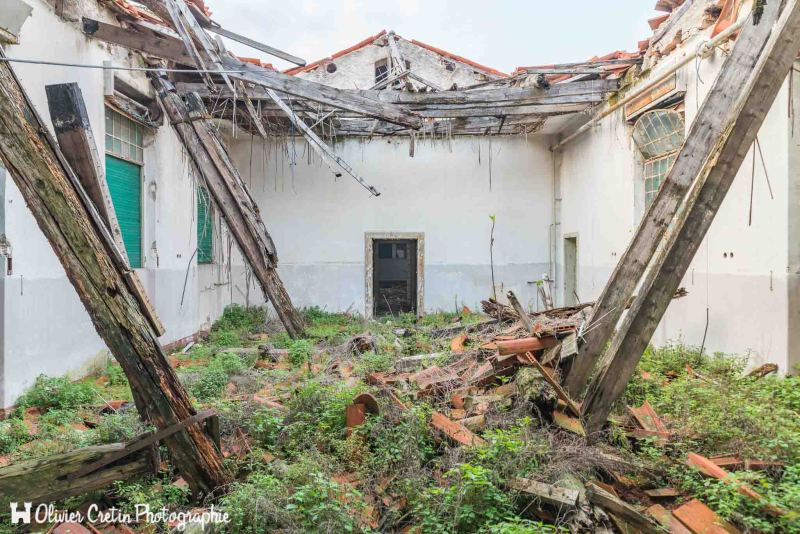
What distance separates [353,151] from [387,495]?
9753 mm

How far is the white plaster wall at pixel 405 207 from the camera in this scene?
39.4ft

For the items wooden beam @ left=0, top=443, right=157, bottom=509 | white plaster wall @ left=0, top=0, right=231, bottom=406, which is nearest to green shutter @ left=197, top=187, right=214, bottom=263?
white plaster wall @ left=0, top=0, right=231, bottom=406

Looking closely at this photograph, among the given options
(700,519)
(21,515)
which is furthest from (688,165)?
(21,515)

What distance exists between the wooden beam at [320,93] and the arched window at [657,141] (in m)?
3.77

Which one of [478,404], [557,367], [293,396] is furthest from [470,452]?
[293,396]

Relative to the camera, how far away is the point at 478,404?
4676 mm

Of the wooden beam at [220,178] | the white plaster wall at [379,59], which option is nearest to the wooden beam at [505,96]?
the wooden beam at [220,178]

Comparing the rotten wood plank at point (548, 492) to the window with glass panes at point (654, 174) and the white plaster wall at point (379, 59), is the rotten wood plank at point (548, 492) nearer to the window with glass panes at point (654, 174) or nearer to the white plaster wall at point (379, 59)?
the window with glass panes at point (654, 174)

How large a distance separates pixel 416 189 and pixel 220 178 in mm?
5164

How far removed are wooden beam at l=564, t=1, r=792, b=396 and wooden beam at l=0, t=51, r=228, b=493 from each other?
138 inches

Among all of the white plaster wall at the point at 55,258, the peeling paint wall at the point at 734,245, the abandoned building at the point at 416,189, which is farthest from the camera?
the abandoned building at the point at 416,189

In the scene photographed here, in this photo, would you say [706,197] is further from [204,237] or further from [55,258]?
[204,237]

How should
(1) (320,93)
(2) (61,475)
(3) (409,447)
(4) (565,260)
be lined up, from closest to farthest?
(2) (61,475) → (3) (409,447) → (1) (320,93) → (4) (565,260)

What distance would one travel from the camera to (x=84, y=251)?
302cm
